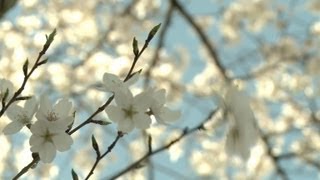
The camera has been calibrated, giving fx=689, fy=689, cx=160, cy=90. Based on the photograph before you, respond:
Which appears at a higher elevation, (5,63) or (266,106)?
(5,63)

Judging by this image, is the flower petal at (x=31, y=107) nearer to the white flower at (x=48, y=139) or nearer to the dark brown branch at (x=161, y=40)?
the white flower at (x=48, y=139)

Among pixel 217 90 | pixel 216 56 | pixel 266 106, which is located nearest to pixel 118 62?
pixel 216 56

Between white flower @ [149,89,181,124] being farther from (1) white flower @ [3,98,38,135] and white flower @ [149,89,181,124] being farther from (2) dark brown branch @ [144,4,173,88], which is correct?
(2) dark brown branch @ [144,4,173,88]

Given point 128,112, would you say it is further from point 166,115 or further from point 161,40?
point 161,40

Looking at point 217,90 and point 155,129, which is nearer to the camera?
point 217,90

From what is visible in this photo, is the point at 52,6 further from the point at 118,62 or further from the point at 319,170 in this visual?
the point at 319,170

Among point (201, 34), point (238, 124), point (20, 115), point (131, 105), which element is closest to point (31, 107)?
point (20, 115)

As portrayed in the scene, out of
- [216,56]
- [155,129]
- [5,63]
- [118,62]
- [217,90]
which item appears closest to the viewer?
[217,90]
